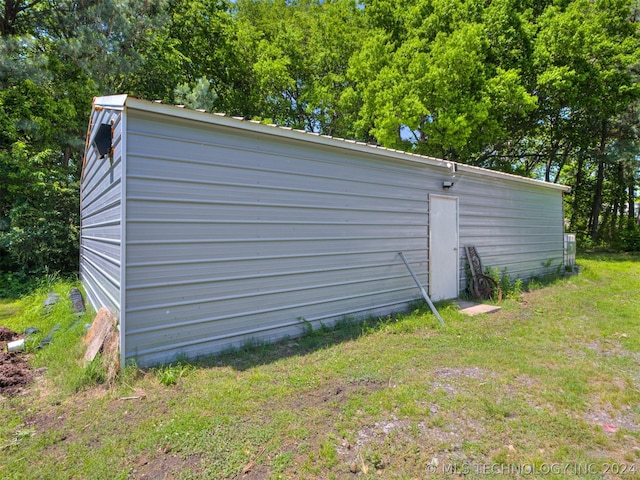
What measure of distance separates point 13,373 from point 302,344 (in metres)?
2.82

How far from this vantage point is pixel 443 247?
246 inches

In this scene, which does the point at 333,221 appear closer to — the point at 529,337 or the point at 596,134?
the point at 529,337

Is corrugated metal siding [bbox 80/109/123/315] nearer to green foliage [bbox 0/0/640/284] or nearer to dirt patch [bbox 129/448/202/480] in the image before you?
dirt patch [bbox 129/448/202/480]

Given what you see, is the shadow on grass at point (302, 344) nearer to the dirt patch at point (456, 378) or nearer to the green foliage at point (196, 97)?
the dirt patch at point (456, 378)

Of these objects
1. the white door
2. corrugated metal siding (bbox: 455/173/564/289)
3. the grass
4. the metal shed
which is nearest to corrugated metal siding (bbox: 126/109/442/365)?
the metal shed

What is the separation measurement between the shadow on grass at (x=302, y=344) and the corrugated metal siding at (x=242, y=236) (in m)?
0.12

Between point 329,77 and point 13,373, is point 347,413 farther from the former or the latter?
point 329,77

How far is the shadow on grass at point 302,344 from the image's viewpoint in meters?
3.49

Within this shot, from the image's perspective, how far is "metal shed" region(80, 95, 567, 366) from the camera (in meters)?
3.23

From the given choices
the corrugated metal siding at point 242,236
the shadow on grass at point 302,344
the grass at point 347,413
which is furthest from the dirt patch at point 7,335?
the shadow on grass at point 302,344

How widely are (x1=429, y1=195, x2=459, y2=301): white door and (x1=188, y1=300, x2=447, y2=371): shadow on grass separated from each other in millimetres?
1078

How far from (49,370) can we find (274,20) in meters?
18.9

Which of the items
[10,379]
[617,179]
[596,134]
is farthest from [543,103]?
[10,379]

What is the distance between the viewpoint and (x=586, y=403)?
276 centimetres
